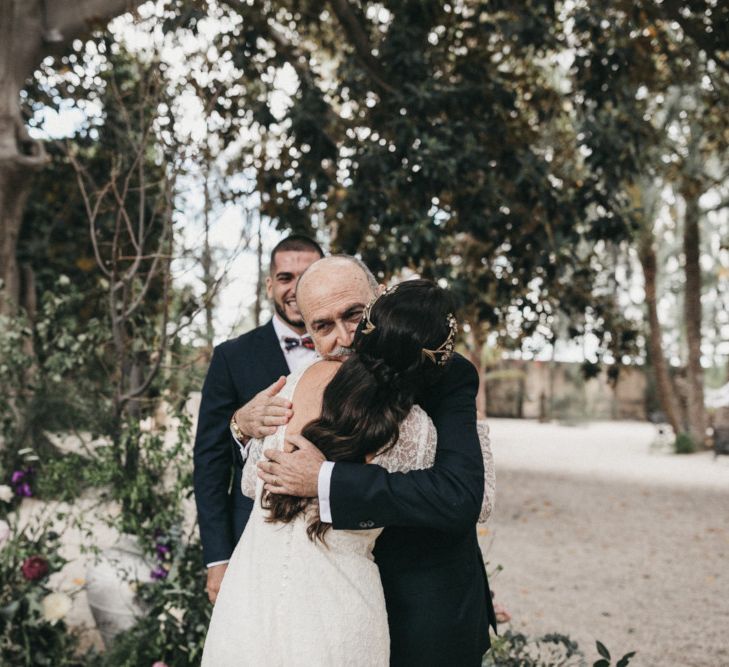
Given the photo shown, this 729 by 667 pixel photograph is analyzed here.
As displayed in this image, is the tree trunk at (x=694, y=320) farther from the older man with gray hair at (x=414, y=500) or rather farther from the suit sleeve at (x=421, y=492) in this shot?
the suit sleeve at (x=421, y=492)

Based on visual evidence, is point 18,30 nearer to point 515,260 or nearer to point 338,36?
point 338,36

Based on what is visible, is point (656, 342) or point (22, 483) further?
point (656, 342)

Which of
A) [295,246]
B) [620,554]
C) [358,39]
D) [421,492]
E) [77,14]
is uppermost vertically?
[77,14]

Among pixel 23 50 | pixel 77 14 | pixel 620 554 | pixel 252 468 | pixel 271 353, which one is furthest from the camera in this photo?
pixel 620 554

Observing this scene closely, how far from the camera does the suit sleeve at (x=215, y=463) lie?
2658 millimetres

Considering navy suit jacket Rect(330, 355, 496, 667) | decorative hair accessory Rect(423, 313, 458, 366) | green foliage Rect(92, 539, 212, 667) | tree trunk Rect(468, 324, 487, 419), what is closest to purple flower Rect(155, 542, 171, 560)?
green foliage Rect(92, 539, 212, 667)

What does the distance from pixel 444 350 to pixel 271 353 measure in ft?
4.08

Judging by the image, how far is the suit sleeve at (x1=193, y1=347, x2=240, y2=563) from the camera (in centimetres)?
266

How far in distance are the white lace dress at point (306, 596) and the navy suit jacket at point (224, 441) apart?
92cm

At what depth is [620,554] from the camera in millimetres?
8406

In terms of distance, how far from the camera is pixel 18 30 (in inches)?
280

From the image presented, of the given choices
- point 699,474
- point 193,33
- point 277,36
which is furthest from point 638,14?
point 699,474

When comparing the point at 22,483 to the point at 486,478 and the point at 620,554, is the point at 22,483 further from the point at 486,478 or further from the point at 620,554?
the point at 620,554

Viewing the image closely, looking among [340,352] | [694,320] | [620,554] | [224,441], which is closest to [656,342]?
[694,320]
